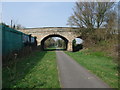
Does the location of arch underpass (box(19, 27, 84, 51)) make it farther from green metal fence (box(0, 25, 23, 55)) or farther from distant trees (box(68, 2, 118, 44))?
green metal fence (box(0, 25, 23, 55))

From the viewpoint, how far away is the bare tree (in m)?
27.2

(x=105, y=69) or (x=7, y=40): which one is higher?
(x=7, y=40)

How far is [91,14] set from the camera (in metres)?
27.5

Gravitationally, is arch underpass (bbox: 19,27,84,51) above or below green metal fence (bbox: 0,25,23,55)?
above

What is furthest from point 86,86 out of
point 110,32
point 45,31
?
point 45,31

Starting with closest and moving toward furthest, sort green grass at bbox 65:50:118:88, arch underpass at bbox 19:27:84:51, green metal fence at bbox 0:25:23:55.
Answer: green grass at bbox 65:50:118:88 < green metal fence at bbox 0:25:23:55 < arch underpass at bbox 19:27:84:51

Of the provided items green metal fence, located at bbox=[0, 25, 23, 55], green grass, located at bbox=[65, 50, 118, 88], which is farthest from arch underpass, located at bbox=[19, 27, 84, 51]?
green metal fence, located at bbox=[0, 25, 23, 55]

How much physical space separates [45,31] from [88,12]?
11.7 meters

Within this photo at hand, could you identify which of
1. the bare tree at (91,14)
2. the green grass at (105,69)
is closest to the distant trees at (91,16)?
the bare tree at (91,14)

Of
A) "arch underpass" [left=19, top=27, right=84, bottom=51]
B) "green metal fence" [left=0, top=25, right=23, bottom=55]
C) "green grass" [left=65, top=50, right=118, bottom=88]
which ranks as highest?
"arch underpass" [left=19, top=27, right=84, bottom=51]

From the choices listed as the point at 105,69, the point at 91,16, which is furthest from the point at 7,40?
the point at 91,16

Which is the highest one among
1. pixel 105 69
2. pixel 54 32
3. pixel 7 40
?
pixel 54 32

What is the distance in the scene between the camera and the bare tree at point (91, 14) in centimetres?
2716

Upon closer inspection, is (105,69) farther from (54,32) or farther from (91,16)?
(54,32)
